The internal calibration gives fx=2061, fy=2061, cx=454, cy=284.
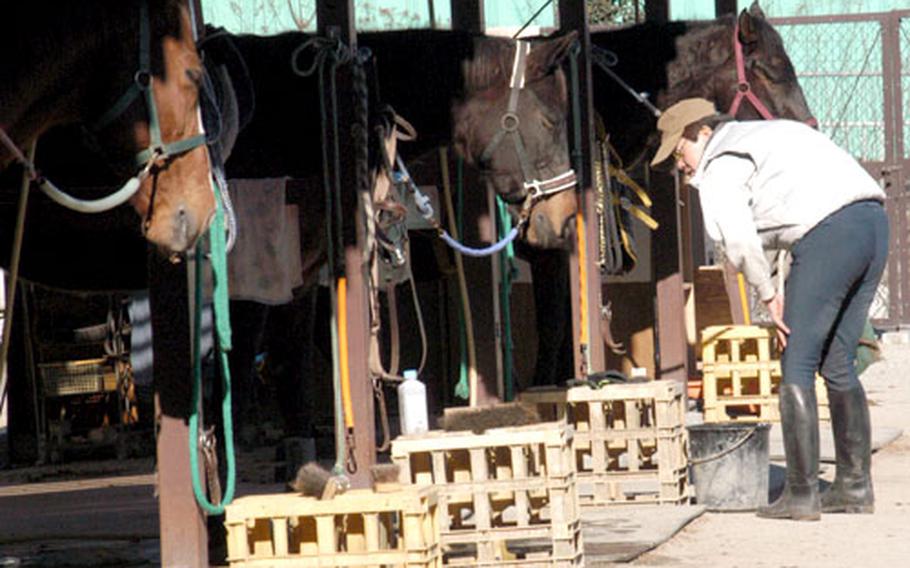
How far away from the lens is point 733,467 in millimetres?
9023

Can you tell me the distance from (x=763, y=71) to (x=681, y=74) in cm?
50

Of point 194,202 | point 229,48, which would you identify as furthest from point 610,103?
point 194,202

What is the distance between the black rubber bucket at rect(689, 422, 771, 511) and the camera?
29.5 ft

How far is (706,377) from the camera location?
11.9 m

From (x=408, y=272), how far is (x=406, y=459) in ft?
7.33

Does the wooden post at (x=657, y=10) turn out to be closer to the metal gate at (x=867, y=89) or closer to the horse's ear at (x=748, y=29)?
the horse's ear at (x=748, y=29)

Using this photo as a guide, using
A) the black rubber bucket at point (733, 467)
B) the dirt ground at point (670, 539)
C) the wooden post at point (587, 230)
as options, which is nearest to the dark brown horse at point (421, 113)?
the wooden post at point (587, 230)

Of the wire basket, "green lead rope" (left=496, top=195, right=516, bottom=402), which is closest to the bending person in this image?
"green lead rope" (left=496, top=195, right=516, bottom=402)

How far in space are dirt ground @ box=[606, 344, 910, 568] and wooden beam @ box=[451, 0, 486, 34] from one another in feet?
10.6

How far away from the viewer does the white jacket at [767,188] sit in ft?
27.4

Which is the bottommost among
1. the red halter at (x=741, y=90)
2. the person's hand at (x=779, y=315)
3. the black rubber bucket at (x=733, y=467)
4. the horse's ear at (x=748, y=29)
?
the black rubber bucket at (x=733, y=467)

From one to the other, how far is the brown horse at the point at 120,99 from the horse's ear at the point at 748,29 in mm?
6368

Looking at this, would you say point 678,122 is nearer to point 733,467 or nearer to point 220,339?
point 733,467

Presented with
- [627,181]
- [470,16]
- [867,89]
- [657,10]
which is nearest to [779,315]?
[470,16]
